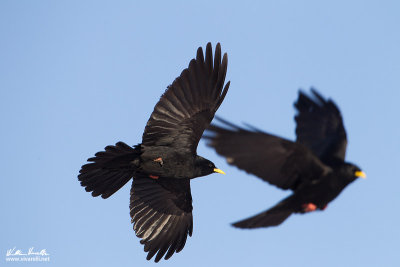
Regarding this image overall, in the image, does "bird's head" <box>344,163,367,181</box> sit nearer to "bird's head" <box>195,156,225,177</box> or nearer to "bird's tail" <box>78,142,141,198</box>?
"bird's head" <box>195,156,225,177</box>

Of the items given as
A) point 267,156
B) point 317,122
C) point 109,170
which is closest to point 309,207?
point 267,156

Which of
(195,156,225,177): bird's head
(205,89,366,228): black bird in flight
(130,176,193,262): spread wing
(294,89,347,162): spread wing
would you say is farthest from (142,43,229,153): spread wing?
(205,89,366,228): black bird in flight

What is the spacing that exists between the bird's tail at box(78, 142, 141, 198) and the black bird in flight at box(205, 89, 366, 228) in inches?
127

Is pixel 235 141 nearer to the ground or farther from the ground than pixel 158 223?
farther from the ground

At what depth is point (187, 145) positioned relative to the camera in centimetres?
1155

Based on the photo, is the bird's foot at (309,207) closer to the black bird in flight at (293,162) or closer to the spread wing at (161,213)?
the black bird in flight at (293,162)

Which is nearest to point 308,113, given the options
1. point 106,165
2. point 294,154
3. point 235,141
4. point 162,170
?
point 294,154

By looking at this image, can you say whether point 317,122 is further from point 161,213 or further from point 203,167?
point 161,213

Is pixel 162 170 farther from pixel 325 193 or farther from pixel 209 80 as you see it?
pixel 325 193

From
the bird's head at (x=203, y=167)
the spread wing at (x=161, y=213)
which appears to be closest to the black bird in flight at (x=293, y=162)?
the bird's head at (x=203, y=167)

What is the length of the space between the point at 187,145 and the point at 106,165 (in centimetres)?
142

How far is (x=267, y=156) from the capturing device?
846cm

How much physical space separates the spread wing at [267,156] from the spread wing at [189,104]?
9.96 ft

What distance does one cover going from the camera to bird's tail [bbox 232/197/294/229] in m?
8.48
